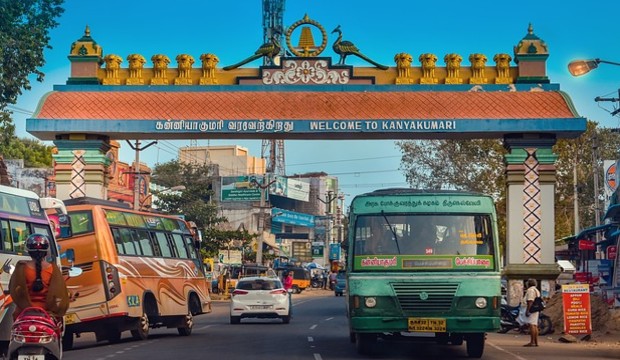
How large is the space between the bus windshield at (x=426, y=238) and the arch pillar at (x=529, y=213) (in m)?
10.5

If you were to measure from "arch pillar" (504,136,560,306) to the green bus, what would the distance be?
1041 centimetres

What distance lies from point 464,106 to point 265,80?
575cm

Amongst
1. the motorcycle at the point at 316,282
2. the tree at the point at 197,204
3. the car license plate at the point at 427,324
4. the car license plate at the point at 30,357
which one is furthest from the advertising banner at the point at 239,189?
the car license plate at the point at 30,357

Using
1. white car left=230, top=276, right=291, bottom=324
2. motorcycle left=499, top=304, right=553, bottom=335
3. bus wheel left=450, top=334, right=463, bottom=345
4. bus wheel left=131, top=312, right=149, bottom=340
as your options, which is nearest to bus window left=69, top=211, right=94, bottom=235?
bus wheel left=131, top=312, right=149, bottom=340

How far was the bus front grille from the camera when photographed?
17.8 metres

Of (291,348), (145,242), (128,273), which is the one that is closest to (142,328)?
(128,273)

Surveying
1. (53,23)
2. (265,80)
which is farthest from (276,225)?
(265,80)

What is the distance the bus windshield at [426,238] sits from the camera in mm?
18156

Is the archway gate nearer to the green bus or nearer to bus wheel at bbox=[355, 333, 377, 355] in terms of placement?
the green bus

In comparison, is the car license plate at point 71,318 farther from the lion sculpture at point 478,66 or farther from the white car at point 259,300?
the lion sculpture at point 478,66

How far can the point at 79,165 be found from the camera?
29.5 metres

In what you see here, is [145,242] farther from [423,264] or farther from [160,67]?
[423,264]

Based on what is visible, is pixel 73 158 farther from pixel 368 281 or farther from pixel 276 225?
pixel 276 225

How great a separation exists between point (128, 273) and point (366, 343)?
6308 millimetres
